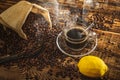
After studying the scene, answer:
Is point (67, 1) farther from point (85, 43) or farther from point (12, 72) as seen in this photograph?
point (12, 72)

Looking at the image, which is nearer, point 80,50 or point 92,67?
point 92,67

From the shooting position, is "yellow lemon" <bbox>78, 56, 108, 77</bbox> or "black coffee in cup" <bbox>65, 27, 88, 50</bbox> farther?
"black coffee in cup" <bbox>65, 27, 88, 50</bbox>

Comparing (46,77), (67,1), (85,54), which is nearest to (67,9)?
(67,1)

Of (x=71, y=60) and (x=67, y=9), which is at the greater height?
(x=67, y=9)

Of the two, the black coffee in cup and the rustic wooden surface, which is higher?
the black coffee in cup

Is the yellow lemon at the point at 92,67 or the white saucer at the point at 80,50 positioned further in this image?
the white saucer at the point at 80,50
